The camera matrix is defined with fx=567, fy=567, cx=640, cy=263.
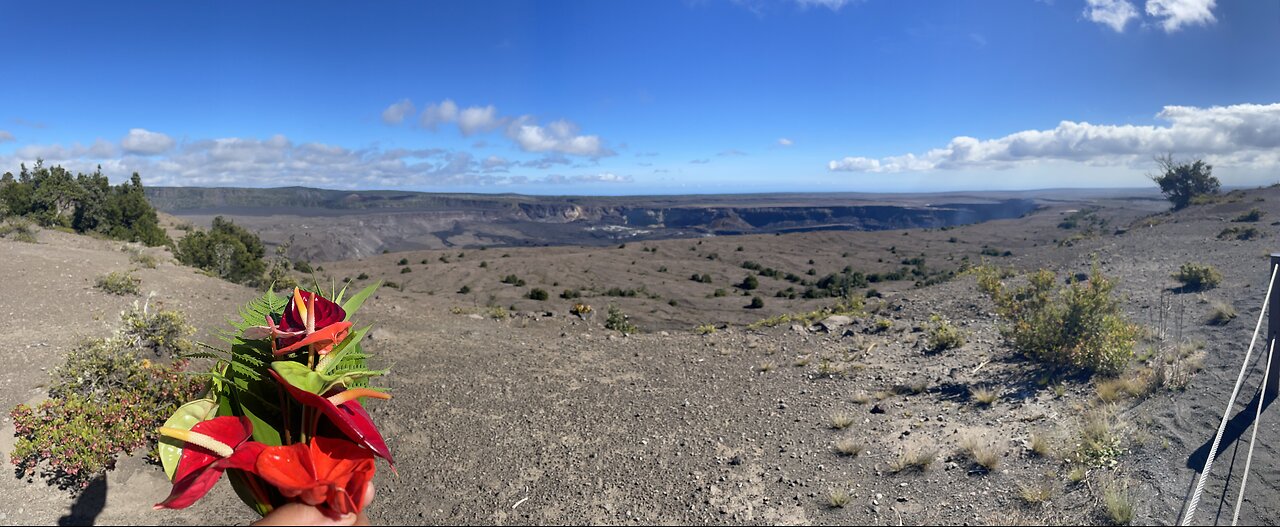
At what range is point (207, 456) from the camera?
3.05 feet

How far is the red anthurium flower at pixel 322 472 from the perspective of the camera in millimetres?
848

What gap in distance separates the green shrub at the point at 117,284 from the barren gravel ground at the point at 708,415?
0.35 meters

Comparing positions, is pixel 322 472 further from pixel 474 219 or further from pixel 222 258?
pixel 474 219

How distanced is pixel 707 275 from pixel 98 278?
73.8 ft

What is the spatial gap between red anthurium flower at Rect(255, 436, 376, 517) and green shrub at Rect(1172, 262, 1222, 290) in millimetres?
12623

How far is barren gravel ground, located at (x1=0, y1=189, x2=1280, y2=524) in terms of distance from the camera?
161 inches

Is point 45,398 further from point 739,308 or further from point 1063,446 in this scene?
point 739,308

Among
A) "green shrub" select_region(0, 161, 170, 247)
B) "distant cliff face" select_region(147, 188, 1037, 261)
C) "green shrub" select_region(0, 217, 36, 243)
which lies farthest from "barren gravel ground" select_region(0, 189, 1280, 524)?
"distant cliff face" select_region(147, 188, 1037, 261)

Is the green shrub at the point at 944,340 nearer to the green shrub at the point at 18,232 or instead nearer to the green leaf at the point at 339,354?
the green leaf at the point at 339,354

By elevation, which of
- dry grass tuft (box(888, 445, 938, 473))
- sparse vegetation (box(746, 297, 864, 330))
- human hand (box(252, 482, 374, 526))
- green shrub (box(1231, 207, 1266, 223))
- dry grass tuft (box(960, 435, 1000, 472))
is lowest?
sparse vegetation (box(746, 297, 864, 330))

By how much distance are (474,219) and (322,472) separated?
94.5 metres

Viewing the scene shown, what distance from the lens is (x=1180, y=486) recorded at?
3.49 m

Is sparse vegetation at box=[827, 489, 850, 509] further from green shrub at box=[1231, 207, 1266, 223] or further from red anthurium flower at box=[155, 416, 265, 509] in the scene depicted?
green shrub at box=[1231, 207, 1266, 223]

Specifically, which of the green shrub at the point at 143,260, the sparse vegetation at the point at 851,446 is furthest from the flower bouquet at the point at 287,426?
the green shrub at the point at 143,260
